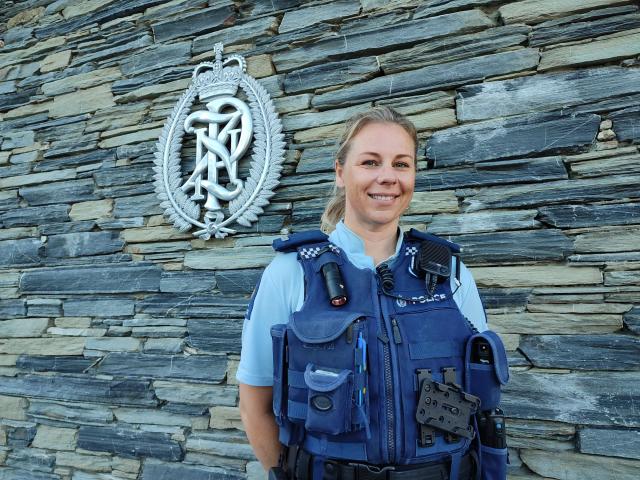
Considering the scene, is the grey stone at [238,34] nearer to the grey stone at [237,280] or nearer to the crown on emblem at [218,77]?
the crown on emblem at [218,77]

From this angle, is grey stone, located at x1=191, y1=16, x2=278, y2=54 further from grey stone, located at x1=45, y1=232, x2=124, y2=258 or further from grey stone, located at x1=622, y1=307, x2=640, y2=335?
grey stone, located at x1=622, y1=307, x2=640, y2=335

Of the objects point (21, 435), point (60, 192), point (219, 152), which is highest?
point (219, 152)

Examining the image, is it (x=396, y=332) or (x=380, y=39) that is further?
(x=380, y=39)

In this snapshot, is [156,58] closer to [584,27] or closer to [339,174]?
[339,174]

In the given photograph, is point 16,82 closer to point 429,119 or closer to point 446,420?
point 429,119

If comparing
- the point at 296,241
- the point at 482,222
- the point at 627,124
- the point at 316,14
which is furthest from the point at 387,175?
the point at 316,14

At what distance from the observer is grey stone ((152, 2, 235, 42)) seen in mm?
2807

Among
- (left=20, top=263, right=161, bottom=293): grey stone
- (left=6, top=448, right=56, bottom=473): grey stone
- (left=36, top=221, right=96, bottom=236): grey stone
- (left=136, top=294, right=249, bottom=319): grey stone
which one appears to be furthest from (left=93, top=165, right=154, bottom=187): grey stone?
(left=6, top=448, right=56, bottom=473): grey stone

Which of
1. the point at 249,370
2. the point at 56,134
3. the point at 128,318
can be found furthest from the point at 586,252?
the point at 56,134

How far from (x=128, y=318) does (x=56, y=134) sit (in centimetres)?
135

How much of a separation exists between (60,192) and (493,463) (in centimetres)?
292

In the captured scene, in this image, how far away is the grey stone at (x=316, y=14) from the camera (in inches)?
99.7

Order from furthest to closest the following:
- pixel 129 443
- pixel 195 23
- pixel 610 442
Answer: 1. pixel 195 23
2. pixel 129 443
3. pixel 610 442

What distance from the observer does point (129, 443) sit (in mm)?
2779
